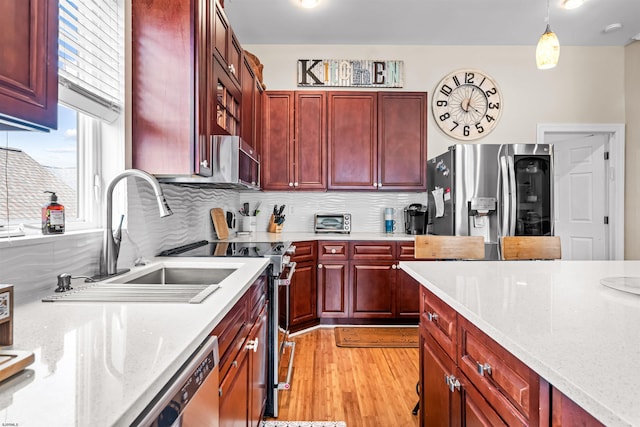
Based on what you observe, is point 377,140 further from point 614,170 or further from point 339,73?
point 614,170

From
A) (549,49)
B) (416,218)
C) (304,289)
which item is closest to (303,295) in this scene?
(304,289)

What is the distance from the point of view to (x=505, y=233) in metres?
3.04

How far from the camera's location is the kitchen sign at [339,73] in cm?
378

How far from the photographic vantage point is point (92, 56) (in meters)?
1.51

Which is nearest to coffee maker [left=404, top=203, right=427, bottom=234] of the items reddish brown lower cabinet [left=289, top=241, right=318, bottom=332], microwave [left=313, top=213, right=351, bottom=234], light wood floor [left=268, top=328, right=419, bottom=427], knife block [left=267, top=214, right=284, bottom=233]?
microwave [left=313, top=213, right=351, bottom=234]

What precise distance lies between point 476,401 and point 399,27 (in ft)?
11.3

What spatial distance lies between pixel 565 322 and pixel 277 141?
310 centimetres

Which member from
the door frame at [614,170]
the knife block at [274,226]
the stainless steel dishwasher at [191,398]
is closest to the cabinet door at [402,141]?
the knife block at [274,226]

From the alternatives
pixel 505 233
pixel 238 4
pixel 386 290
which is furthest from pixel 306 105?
pixel 505 233

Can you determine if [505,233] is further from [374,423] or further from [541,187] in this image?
[374,423]

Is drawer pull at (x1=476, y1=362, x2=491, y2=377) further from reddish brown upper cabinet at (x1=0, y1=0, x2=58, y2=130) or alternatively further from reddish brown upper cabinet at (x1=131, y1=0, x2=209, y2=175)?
reddish brown upper cabinet at (x1=131, y1=0, x2=209, y2=175)

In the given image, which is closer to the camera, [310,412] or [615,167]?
[310,412]

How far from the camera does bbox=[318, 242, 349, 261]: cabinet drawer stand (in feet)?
10.9

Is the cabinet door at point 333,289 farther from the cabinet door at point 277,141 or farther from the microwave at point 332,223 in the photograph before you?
the cabinet door at point 277,141
